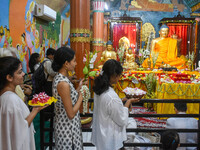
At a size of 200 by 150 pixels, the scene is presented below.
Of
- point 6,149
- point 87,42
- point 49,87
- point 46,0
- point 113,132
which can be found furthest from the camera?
point 46,0

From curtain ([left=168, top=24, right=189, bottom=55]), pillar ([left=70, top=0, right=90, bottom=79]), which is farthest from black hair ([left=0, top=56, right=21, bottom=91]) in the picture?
curtain ([left=168, top=24, right=189, bottom=55])

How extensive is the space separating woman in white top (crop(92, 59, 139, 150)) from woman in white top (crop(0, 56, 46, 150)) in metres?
0.60

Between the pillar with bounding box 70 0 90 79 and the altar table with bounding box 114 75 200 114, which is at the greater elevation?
the pillar with bounding box 70 0 90 79

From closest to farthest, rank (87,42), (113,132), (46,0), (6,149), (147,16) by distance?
(6,149) < (113,132) < (87,42) < (46,0) < (147,16)

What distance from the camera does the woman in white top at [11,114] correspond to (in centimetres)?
148

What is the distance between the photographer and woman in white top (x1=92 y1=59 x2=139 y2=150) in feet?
5.78

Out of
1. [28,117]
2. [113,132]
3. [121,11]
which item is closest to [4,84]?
[28,117]

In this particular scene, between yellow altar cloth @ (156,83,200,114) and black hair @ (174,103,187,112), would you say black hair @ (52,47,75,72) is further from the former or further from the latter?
yellow altar cloth @ (156,83,200,114)

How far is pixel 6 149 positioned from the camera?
1.51 meters

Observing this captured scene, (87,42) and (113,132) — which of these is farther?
(87,42)

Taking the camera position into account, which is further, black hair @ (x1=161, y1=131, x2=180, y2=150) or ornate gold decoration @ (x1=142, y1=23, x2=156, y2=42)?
ornate gold decoration @ (x1=142, y1=23, x2=156, y2=42)

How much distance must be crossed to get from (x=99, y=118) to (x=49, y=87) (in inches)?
79.1

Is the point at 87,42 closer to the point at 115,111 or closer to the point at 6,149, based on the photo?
the point at 115,111

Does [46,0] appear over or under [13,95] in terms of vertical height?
over
